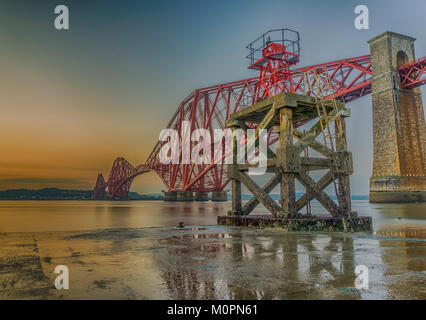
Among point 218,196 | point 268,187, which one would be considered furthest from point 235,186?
point 218,196

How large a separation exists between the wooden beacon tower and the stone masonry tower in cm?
3247

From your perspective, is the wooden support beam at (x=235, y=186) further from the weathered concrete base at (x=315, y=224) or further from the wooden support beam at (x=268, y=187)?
the weathered concrete base at (x=315, y=224)

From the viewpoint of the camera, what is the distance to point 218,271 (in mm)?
4219

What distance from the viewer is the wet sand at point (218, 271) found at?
127 inches

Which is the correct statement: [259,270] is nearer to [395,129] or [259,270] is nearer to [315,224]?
[315,224]

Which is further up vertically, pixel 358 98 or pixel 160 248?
pixel 358 98

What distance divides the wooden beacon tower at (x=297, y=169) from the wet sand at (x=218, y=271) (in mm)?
3197

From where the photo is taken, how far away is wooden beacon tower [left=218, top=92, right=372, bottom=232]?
381 inches

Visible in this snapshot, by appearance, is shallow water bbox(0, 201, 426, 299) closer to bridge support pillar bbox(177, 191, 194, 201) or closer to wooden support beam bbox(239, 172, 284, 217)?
wooden support beam bbox(239, 172, 284, 217)

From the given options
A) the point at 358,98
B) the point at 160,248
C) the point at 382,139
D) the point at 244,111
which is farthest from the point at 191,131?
the point at 160,248

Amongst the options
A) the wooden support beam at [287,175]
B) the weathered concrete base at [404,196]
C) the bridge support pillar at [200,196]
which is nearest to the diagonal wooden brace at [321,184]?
the wooden support beam at [287,175]
